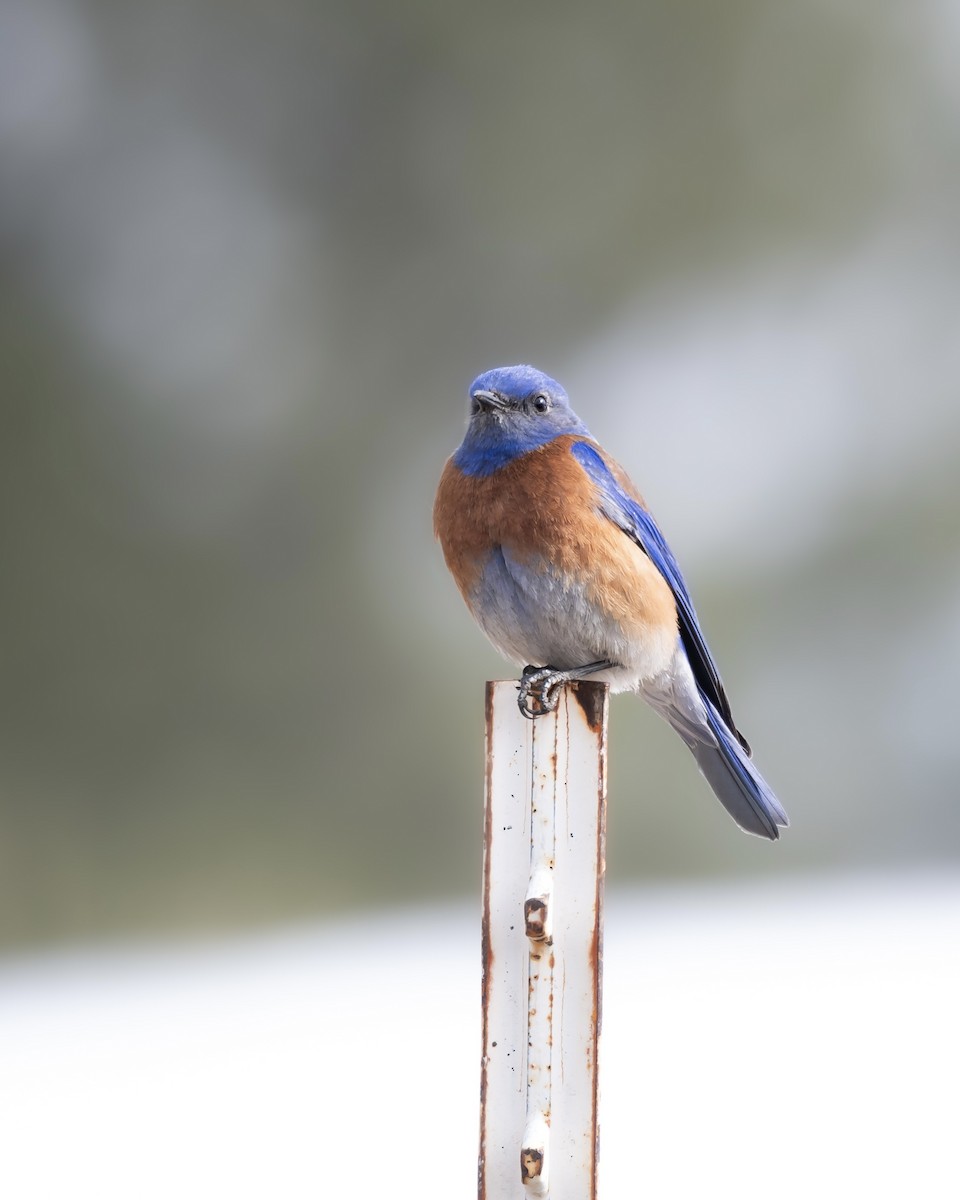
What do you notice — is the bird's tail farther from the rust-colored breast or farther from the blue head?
the blue head

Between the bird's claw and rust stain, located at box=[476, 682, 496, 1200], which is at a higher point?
the bird's claw

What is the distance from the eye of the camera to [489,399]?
293 centimetres

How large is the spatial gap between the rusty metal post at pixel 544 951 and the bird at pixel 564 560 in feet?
1.47

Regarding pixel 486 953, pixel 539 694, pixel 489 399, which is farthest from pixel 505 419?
pixel 486 953

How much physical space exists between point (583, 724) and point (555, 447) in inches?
37.9

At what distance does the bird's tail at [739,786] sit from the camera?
10.4 feet

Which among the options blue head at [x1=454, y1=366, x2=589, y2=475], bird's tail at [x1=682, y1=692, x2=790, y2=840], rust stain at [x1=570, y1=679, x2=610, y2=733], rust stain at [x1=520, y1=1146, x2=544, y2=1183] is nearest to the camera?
rust stain at [x1=520, y1=1146, x2=544, y2=1183]

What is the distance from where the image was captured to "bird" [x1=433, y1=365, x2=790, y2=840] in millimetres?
2773

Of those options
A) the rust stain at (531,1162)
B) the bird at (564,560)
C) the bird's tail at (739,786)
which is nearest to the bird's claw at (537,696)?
the bird at (564,560)

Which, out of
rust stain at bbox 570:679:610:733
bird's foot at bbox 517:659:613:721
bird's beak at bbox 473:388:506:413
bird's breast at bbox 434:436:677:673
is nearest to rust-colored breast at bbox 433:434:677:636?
bird's breast at bbox 434:436:677:673

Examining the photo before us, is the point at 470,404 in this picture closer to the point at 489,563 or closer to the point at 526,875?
the point at 489,563

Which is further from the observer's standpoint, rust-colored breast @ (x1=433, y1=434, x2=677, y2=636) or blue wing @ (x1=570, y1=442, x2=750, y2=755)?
blue wing @ (x1=570, y1=442, x2=750, y2=755)

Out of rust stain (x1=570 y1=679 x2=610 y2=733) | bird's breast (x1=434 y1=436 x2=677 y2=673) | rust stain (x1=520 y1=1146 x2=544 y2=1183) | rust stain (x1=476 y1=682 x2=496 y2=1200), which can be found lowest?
rust stain (x1=520 y1=1146 x2=544 y2=1183)

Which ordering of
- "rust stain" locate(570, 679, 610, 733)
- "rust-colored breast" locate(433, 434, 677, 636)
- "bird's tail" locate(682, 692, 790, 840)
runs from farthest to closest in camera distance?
"bird's tail" locate(682, 692, 790, 840), "rust-colored breast" locate(433, 434, 677, 636), "rust stain" locate(570, 679, 610, 733)
